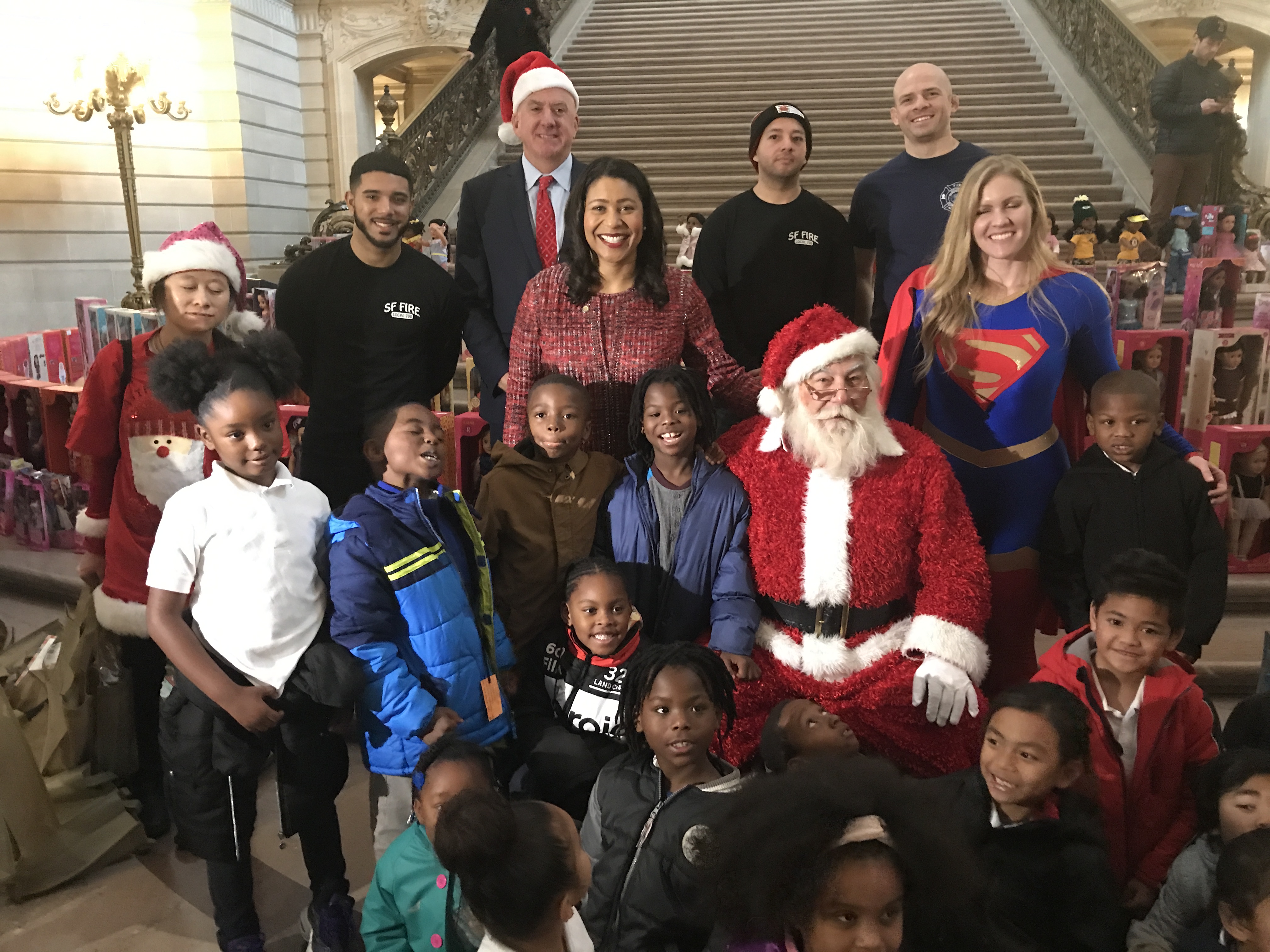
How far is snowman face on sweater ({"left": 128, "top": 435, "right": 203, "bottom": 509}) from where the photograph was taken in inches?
104

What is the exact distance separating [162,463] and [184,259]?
1.89ft

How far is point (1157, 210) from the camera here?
29.1 ft

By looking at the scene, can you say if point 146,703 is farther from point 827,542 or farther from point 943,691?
point 943,691

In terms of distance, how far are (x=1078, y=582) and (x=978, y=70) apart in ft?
37.7

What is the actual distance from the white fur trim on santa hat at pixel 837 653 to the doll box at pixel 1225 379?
2739mm

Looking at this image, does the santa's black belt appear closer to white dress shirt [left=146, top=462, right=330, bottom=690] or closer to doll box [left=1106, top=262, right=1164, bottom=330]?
white dress shirt [left=146, top=462, right=330, bottom=690]

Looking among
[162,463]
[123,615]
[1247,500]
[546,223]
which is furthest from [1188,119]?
[123,615]

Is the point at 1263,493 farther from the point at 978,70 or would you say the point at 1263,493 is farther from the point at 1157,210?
the point at 978,70

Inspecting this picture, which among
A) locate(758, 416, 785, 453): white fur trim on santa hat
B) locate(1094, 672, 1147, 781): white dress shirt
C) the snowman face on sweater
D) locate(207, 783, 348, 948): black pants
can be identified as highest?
locate(758, 416, 785, 453): white fur trim on santa hat

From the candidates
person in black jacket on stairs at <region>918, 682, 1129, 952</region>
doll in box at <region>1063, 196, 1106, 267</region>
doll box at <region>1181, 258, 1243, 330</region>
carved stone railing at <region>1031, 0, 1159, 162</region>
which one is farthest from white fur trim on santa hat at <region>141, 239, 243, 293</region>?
carved stone railing at <region>1031, 0, 1159, 162</region>

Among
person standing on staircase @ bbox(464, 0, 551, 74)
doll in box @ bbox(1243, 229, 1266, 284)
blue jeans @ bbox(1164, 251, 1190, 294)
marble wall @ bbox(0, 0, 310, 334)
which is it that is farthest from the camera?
marble wall @ bbox(0, 0, 310, 334)

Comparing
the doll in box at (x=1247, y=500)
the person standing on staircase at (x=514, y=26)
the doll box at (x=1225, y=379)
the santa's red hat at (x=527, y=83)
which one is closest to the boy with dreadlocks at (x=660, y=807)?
the santa's red hat at (x=527, y=83)

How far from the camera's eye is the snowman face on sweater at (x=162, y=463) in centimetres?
264

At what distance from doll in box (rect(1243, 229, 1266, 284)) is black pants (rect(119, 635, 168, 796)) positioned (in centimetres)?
755
